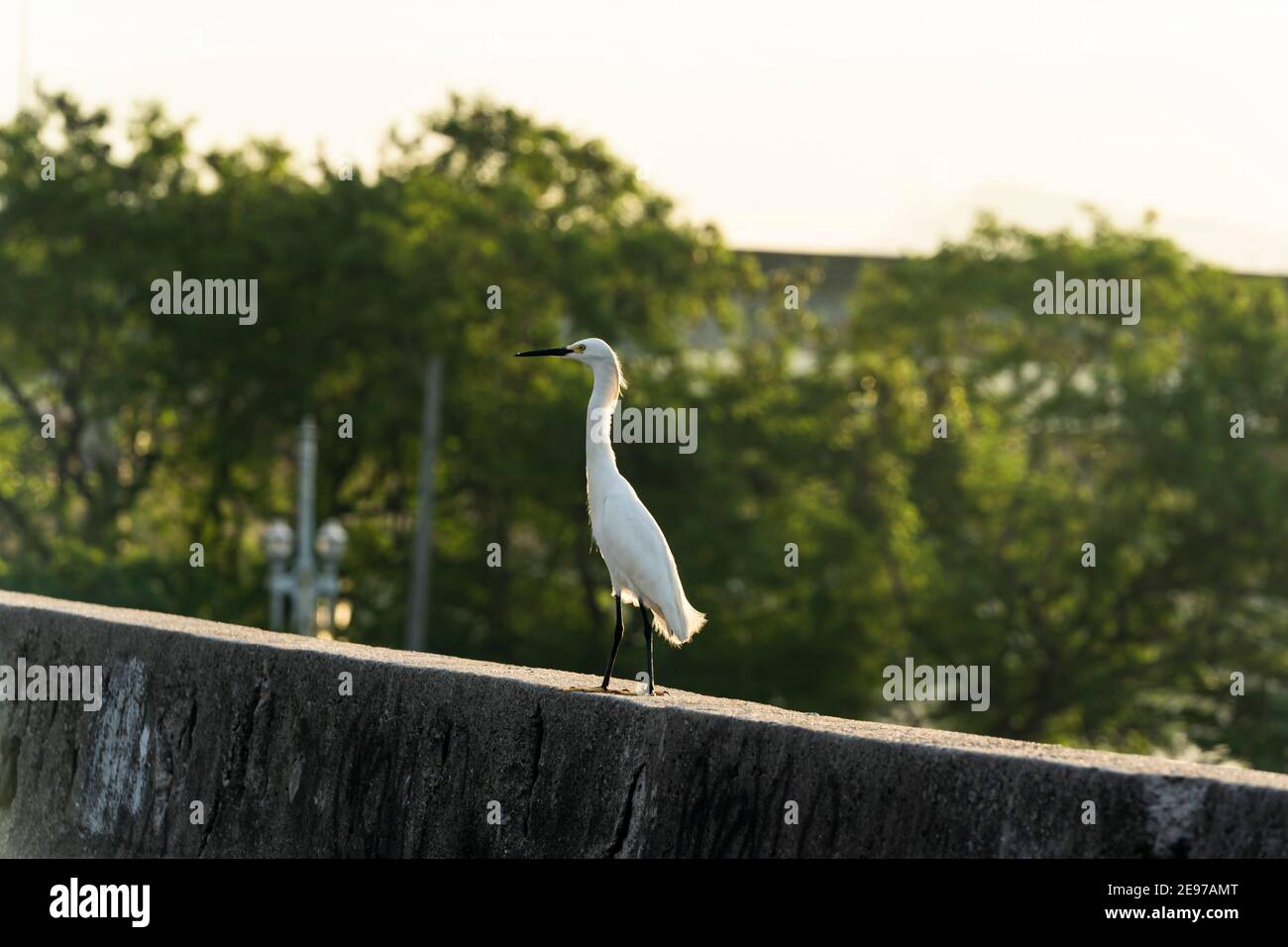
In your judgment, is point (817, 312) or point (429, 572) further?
point (817, 312)

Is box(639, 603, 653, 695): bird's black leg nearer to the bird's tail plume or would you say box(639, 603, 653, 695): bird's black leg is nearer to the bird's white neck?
the bird's tail plume

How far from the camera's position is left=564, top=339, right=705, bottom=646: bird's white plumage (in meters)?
7.46

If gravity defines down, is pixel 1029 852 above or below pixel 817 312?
below

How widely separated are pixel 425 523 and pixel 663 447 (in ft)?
14.6

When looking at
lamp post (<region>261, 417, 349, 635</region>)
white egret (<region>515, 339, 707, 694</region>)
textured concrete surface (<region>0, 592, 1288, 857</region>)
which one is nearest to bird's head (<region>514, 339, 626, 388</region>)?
white egret (<region>515, 339, 707, 694</region>)

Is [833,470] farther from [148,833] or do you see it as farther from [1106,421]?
[148,833]

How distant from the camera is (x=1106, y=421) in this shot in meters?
39.2

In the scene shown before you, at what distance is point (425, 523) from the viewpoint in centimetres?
3884

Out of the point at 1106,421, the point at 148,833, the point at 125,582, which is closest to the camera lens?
the point at 148,833

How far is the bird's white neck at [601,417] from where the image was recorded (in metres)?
7.57

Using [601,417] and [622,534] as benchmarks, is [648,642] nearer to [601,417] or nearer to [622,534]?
[622,534]

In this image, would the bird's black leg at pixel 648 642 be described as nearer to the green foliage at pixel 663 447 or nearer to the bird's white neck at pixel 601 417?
the bird's white neck at pixel 601 417

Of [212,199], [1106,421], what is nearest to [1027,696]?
[1106,421]
